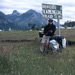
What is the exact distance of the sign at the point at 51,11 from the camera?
48.9 ft

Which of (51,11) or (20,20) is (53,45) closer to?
(51,11)

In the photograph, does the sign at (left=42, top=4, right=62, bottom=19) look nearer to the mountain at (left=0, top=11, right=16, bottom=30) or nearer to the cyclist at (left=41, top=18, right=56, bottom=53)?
the cyclist at (left=41, top=18, right=56, bottom=53)

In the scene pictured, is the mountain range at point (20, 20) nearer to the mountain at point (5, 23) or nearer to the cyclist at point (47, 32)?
the mountain at point (5, 23)

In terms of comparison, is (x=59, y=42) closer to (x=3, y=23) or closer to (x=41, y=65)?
(x=41, y=65)

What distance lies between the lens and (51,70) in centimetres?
684

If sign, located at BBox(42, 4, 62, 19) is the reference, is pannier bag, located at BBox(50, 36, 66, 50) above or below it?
below

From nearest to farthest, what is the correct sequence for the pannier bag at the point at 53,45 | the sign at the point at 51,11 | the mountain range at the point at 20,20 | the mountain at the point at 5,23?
the pannier bag at the point at 53,45 < the sign at the point at 51,11 < the mountain at the point at 5,23 < the mountain range at the point at 20,20

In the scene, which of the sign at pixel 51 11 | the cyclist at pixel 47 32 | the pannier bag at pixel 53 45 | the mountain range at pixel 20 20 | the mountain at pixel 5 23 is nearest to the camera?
the pannier bag at pixel 53 45

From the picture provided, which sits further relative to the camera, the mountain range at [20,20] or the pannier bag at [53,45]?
the mountain range at [20,20]

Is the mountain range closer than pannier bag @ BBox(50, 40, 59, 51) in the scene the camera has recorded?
No

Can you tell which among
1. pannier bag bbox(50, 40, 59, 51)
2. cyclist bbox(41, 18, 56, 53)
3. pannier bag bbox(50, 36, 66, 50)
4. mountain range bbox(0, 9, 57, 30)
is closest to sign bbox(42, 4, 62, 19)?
cyclist bbox(41, 18, 56, 53)

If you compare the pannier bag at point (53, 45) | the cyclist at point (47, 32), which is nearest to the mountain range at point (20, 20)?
the cyclist at point (47, 32)

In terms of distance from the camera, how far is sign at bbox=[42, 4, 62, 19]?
48.9ft

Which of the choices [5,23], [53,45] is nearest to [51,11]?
[53,45]
